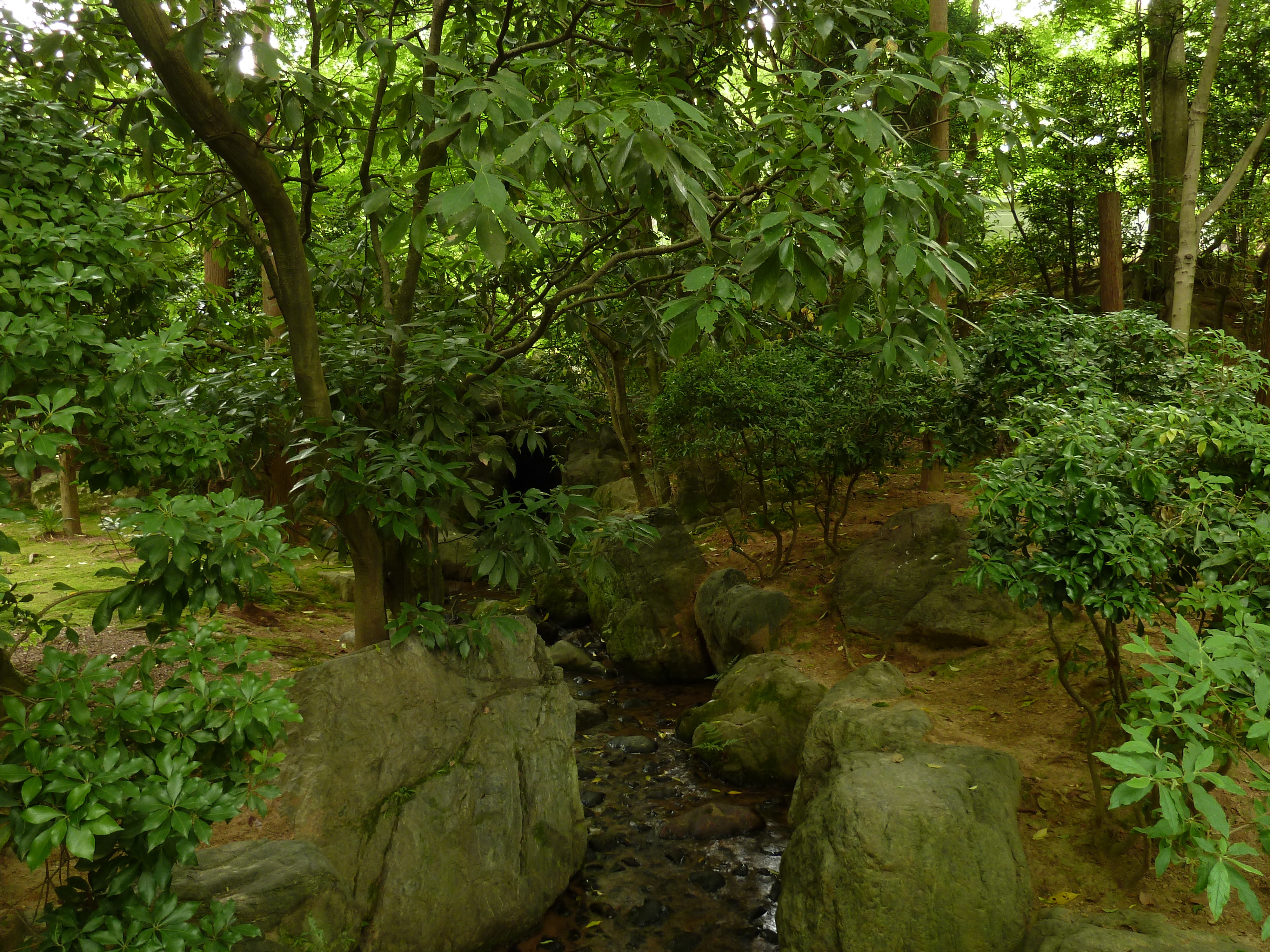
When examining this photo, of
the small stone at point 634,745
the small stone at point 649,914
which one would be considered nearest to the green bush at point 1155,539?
the small stone at point 649,914

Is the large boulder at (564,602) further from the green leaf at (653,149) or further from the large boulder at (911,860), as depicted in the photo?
the green leaf at (653,149)

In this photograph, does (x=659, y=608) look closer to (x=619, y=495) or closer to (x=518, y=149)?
(x=619, y=495)

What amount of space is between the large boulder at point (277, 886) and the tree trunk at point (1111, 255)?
8073mm

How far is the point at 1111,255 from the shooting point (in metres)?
7.85

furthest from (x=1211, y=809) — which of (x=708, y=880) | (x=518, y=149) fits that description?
(x=708, y=880)

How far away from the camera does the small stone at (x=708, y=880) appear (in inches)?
→ 209

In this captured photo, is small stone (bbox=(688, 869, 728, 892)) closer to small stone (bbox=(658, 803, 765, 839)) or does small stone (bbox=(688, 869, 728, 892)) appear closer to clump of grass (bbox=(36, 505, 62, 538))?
small stone (bbox=(658, 803, 765, 839))

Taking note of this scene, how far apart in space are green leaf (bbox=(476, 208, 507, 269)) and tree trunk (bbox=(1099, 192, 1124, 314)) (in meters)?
7.55

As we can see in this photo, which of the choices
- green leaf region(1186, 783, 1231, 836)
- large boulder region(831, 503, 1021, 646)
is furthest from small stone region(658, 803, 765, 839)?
green leaf region(1186, 783, 1231, 836)

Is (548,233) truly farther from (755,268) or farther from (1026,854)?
(1026,854)

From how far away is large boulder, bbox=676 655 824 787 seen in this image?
6.46 m

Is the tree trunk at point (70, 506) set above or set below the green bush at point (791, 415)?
below

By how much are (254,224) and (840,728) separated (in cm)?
499

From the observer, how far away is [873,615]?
24.1 feet
